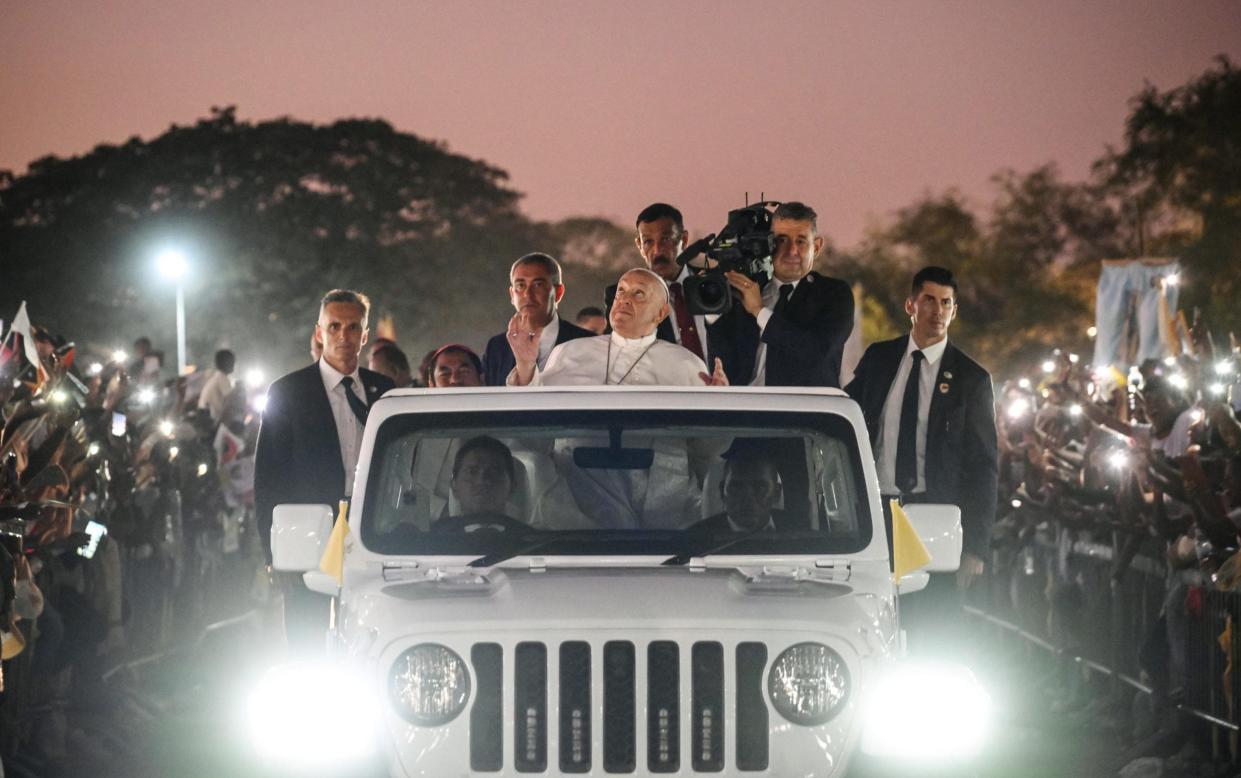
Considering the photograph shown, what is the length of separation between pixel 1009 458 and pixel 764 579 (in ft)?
44.1

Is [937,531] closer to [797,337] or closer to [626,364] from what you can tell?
[626,364]

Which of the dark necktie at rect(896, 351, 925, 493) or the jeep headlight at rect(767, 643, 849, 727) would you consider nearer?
the jeep headlight at rect(767, 643, 849, 727)

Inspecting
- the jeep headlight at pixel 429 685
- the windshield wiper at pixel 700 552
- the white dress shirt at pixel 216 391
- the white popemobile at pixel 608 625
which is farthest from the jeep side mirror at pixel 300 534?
the white dress shirt at pixel 216 391

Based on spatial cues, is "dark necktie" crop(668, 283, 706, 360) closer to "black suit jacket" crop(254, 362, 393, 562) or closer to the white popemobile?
"black suit jacket" crop(254, 362, 393, 562)

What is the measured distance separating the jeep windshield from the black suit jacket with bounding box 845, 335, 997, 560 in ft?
3.86

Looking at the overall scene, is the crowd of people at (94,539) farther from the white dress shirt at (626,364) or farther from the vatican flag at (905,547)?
the vatican flag at (905,547)

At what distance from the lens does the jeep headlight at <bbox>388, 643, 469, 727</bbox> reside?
20.1 ft

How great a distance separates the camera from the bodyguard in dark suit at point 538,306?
956cm

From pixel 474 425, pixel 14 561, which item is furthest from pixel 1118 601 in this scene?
pixel 474 425

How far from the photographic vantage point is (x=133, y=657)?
1477 centimetres

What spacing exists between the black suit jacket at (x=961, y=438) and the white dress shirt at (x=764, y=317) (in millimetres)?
380

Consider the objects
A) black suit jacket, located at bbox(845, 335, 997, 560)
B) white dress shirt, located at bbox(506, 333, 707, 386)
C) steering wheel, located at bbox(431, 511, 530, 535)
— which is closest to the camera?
steering wheel, located at bbox(431, 511, 530, 535)

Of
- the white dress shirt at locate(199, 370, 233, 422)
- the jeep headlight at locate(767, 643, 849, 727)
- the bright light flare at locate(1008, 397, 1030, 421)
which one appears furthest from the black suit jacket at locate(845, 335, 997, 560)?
the white dress shirt at locate(199, 370, 233, 422)

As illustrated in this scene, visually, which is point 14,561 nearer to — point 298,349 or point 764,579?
point 764,579
